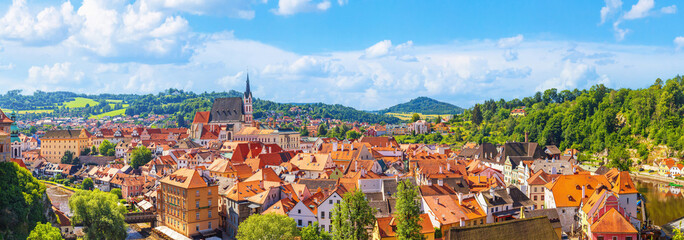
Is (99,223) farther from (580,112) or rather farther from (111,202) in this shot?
(580,112)

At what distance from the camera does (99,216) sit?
1684 inches

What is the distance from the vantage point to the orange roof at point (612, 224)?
32969mm

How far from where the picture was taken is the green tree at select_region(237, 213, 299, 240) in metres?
31.7

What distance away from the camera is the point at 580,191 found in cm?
4066

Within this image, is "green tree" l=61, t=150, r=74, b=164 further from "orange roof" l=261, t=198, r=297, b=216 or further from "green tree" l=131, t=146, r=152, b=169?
"orange roof" l=261, t=198, r=297, b=216

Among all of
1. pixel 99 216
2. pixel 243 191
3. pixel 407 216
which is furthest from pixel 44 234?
pixel 407 216

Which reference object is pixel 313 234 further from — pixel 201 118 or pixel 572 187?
pixel 201 118

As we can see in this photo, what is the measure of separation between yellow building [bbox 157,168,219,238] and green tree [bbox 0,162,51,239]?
9.78m

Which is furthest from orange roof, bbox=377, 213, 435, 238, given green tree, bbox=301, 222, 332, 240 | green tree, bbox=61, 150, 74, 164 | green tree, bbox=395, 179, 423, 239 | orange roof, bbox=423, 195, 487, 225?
green tree, bbox=61, 150, 74, 164

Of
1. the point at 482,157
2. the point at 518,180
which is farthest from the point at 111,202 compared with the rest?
the point at 482,157

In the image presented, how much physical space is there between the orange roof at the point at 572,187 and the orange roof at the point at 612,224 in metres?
5.97

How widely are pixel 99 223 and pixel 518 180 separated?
41994 mm

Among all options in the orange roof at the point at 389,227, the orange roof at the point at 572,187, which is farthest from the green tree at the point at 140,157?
the orange roof at the point at 572,187

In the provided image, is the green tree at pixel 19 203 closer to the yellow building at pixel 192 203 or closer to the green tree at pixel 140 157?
the yellow building at pixel 192 203
